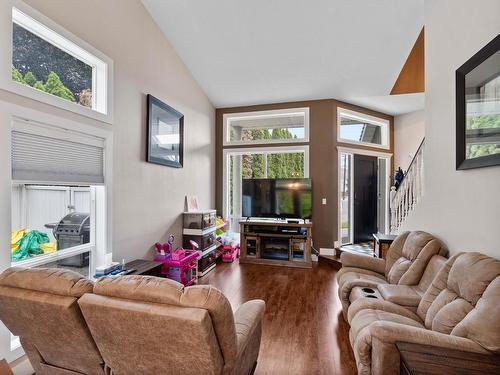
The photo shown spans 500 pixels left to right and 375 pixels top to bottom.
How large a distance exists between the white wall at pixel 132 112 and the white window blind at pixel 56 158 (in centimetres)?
13

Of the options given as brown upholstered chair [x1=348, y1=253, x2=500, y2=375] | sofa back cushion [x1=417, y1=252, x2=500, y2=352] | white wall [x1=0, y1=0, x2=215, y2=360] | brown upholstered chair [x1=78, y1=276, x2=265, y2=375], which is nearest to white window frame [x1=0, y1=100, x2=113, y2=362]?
white wall [x1=0, y1=0, x2=215, y2=360]

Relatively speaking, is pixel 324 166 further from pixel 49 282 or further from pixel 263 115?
pixel 49 282

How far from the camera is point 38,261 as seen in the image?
2266 millimetres

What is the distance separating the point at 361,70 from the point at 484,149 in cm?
309

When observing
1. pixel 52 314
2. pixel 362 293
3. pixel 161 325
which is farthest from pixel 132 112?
pixel 362 293

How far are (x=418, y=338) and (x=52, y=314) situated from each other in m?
1.95

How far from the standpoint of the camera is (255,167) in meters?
5.91

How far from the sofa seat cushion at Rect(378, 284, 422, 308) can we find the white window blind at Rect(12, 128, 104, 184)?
120 inches

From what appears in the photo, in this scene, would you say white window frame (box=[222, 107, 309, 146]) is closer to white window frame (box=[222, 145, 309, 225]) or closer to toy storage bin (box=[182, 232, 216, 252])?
white window frame (box=[222, 145, 309, 225])

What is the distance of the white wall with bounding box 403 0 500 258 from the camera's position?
187 centimetres

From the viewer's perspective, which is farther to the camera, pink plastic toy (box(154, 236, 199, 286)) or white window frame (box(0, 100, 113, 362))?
pink plastic toy (box(154, 236, 199, 286))

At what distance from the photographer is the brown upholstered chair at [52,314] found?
1.33m

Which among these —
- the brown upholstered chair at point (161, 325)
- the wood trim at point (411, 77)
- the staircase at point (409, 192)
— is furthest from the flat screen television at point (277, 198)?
the brown upholstered chair at point (161, 325)

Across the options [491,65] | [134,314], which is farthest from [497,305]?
[134,314]
